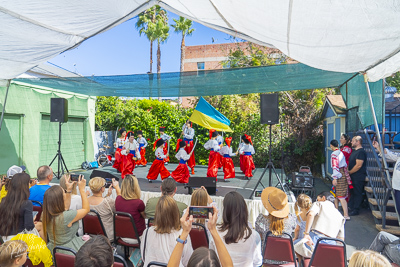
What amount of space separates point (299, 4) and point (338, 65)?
1.36 meters

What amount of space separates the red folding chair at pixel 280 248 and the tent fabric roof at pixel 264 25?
75.5 inches

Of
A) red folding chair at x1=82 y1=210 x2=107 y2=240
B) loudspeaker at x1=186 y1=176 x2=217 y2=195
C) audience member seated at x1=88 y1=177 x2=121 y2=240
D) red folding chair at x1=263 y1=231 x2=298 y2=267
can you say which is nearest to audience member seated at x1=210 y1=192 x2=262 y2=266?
red folding chair at x1=263 y1=231 x2=298 y2=267

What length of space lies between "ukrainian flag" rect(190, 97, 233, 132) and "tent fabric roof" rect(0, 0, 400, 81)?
3.87 m

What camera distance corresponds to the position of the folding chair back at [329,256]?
89.2 inches

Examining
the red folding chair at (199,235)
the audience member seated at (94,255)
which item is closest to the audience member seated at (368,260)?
the audience member seated at (94,255)

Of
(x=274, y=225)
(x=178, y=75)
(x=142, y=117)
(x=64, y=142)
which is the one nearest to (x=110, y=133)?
(x=142, y=117)

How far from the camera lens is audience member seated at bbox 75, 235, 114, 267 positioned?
53.1 inches

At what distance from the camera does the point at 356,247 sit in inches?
159

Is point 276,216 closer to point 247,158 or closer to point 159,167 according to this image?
point 159,167

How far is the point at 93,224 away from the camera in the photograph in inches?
116

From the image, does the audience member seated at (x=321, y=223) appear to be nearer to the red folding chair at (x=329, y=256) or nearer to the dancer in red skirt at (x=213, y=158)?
the red folding chair at (x=329, y=256)

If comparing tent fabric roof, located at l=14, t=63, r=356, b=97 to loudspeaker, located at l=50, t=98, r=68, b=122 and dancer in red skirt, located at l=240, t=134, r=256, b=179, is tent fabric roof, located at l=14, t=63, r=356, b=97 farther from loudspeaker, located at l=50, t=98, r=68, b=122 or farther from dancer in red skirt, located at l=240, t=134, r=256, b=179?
dancer in red skirt, located at l=240, t=134, r=256, b=179

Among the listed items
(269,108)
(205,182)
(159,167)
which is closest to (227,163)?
(159,167)

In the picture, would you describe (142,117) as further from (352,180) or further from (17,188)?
(17,188)
